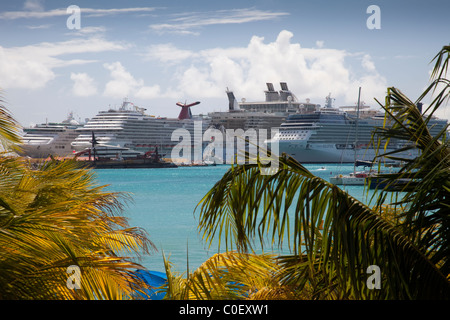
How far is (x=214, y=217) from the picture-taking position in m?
2.25

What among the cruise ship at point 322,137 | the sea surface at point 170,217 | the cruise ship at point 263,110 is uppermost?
the cruise ship at point 263,110

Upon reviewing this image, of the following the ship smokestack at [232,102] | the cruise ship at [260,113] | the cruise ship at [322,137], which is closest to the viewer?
the cruise ship at [322,137]

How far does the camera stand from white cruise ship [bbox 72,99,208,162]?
6480 centimetres

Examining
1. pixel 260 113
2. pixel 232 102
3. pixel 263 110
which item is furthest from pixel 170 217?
pixel 232 102

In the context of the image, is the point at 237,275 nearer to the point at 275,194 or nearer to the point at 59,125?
the point at 275,194

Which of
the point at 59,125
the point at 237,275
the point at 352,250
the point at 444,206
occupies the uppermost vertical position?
the point at 59,125

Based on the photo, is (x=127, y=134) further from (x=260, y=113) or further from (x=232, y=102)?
(x=232, y=102)

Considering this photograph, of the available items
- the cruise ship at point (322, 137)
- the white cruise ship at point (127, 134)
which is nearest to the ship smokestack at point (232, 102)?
the white cruise ship at point (127, 134)

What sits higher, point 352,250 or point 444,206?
point 444,206

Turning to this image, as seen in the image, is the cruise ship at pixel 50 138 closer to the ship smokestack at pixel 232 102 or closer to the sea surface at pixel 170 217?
the sea surface at pixel 170 217

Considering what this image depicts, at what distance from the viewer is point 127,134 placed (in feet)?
220

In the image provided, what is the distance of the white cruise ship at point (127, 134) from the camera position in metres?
64.8

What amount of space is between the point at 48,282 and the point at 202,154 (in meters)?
71.2
